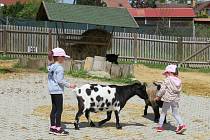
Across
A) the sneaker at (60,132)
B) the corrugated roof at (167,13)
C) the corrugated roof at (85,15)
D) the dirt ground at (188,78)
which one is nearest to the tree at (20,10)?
the corrugated roof at (167,13)

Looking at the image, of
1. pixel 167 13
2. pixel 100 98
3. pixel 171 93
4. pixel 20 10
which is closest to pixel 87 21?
pixel 171 93

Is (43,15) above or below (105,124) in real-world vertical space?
above

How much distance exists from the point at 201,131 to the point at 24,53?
18.1m

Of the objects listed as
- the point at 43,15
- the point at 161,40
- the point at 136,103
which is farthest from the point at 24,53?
the point at 136,103

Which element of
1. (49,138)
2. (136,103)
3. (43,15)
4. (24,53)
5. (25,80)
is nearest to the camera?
(49,138)

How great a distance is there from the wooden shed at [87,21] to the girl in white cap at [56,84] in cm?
1391

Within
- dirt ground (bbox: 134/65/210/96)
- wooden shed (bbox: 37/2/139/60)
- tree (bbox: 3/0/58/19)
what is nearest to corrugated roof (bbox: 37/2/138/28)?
wooden shed (bbox: 37/2/139/60)

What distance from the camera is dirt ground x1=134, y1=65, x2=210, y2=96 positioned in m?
18.2

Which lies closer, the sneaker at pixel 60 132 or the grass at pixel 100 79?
the sneaker at pixel 60 132

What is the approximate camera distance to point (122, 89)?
34.2 feet

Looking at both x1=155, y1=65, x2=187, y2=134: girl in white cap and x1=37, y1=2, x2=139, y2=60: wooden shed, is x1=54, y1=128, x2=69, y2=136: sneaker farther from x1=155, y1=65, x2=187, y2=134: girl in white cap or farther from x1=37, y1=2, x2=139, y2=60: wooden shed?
x1=37, y1=2, x2=139, y2=60: wooden shed

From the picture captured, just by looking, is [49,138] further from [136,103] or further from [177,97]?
[136,103]

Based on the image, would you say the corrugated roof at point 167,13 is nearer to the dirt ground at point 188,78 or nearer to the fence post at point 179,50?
the fence post at point 179,50

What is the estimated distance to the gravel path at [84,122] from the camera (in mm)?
9461
